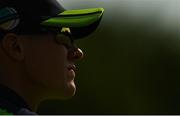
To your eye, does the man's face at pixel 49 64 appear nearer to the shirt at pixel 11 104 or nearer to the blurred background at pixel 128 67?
the shirt at pixel 11 104

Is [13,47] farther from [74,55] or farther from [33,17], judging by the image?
[74,55]

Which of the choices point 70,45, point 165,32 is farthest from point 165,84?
point 70,45

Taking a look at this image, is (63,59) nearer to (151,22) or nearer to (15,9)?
(15,9)

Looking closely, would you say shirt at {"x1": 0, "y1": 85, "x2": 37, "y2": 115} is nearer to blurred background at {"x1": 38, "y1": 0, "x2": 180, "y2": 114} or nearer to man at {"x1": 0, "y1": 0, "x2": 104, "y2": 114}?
man at {"x1": 0, "y1": 0, "x2": 104, "y2": 114}

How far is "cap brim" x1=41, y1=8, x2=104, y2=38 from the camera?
163 inches

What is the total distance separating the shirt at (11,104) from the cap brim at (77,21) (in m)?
0.38

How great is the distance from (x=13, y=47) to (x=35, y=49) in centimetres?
11

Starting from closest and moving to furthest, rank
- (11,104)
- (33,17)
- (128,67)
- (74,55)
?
(11,104) < (33,17) < (74,55) < (128,67)

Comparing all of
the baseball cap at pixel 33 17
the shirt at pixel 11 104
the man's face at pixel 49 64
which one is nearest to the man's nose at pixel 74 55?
the man's face at pixel 49 64

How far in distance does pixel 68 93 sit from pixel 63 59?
0.17m

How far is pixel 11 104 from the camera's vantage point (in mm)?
3891

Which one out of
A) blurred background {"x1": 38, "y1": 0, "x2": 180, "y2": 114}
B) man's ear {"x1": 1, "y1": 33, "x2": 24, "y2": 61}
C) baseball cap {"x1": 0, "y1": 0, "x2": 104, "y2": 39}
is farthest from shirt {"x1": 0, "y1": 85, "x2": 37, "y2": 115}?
blurred background {"x1": 38, "y1": 0, "x2": 180, "y2": 114}

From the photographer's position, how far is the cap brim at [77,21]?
4141 mm

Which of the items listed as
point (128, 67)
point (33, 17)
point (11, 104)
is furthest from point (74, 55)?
point (128, 67)
